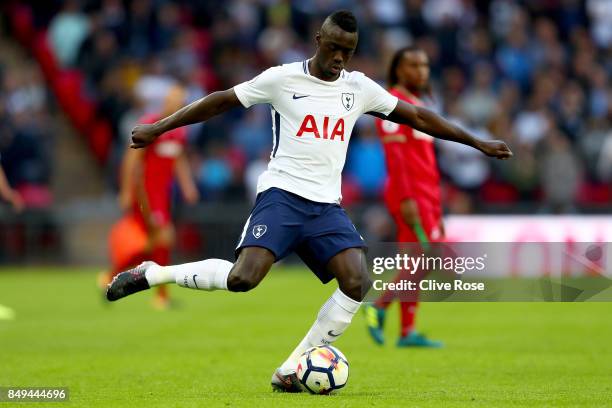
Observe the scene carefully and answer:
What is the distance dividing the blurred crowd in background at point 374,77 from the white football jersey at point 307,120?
13.5 m

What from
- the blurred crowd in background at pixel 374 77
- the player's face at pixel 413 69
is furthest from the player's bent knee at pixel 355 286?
the blurred crowd in background at pixel 374 77

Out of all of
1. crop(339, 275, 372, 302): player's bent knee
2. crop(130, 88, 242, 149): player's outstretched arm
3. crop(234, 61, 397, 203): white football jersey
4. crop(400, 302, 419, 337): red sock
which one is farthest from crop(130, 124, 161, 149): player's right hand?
crop(400, 302, 419, 337): red sock

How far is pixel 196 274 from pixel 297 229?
2.58ft

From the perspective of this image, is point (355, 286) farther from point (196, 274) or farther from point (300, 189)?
point (196, 274)

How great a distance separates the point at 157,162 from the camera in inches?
644

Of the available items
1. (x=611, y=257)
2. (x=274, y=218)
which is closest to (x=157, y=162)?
(x=611, y=257)

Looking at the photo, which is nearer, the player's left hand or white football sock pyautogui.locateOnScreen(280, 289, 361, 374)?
white football sock pyautogui.locateOnScreen(280, 289, 361, 374)

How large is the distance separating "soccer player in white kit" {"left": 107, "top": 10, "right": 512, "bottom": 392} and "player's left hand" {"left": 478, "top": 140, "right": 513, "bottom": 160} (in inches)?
36.7

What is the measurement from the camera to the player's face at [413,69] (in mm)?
11594

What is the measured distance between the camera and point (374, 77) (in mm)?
23672

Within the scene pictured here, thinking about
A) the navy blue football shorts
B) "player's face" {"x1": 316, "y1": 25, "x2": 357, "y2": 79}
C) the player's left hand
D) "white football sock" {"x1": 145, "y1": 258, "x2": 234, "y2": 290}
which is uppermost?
"player's face" {"x1": 316, "y1": 25, "x2": 357, "y2": 79}

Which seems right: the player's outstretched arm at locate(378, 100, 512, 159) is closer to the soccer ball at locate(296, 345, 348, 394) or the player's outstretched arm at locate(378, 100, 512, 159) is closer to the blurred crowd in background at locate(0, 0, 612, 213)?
the soccer ball at locate(296, 345, 348, 394)

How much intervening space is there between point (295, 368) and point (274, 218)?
1.09 meters

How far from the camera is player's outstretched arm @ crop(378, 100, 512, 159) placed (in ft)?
28.9
